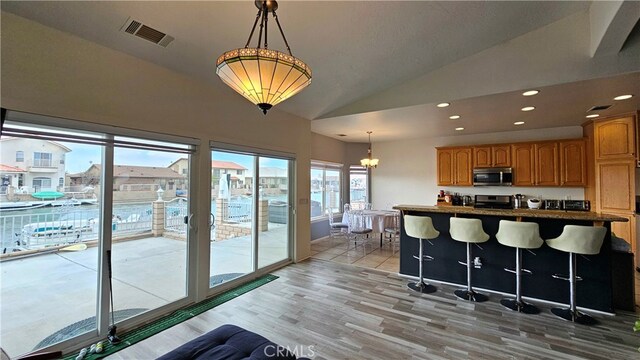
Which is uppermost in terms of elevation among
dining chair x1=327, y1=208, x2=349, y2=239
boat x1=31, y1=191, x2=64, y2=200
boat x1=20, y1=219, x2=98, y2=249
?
boat x1=31, y1=191, x2=64, y2=200

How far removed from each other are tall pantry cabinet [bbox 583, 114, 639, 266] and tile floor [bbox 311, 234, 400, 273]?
3604 millimetres

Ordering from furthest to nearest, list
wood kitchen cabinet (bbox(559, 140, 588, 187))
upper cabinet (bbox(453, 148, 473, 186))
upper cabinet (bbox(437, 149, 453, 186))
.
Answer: upper cabinet (bbox(437, 149, 453, 186))
upper cabinet (bbox(453, 148, 473, 186))
wood kitchen cabinet (bbox(559, 140, 588, 187))

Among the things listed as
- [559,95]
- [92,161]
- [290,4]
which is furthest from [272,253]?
[559,95]

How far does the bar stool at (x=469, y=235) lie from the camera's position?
11.0ft

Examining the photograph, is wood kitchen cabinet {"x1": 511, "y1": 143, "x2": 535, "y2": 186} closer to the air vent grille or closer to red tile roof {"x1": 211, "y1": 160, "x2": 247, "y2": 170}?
red tile roof {"x1": 211, "y1": 160, "x2": 247, "y2": 170}

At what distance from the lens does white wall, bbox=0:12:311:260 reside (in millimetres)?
2051

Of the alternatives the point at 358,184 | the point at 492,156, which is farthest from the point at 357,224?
the point at 492,156

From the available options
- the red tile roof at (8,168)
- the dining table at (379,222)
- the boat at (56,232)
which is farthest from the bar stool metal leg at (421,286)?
the red tile roof at (8,168)

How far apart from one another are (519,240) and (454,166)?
11.0 ft

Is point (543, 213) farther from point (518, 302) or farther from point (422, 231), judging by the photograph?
point (422, 231)

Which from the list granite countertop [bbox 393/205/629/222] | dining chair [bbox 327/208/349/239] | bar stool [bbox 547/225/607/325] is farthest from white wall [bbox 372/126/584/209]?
bar stool [bbox 547/225/607/325]

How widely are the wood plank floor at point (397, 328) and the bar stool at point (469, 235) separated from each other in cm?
14

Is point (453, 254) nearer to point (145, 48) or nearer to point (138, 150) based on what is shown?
point (138, 150)

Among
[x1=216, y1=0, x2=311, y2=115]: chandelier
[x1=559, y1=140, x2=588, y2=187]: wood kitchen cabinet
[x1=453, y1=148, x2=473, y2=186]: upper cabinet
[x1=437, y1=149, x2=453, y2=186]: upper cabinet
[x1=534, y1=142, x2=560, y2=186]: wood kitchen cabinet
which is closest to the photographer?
[x1=216, y1=0, x2=311, y2=115]: chandelier
